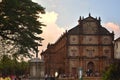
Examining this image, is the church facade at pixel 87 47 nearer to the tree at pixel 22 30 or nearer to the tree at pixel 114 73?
the tree at pixel 22 30

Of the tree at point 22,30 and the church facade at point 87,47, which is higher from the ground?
the church facade at point 87,47

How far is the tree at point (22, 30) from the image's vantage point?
32.6 meters

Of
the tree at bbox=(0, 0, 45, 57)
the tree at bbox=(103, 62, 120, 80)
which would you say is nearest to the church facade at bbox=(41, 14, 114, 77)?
the tree at bbox=(0, 0, 45, 57)

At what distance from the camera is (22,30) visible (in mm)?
33250

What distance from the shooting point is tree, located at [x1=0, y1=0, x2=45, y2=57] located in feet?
107

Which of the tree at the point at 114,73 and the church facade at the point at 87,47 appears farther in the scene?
the church facade at the point at 87,47

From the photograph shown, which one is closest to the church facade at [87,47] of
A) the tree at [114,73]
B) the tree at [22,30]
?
the tree at [22,30]

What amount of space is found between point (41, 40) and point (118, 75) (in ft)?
24.5

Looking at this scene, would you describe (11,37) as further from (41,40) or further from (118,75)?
(118,75)

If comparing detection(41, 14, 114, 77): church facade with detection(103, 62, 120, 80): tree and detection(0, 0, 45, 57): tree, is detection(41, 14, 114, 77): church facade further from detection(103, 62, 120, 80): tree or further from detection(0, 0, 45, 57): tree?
detection(103, 62, 120, 80): tree

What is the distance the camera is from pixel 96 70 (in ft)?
329

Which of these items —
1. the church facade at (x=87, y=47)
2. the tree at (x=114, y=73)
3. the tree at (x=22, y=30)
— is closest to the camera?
the tree at (x=114, y=73)

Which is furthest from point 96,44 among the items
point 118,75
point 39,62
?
point 118,75

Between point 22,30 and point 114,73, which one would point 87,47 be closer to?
point 22,30
